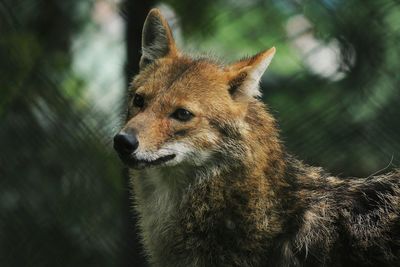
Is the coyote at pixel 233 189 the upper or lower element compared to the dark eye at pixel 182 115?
lower

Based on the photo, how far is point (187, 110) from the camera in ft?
14.0

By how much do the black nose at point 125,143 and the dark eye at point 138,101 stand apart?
0.38 metres

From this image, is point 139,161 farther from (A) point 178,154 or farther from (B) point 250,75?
(B) point 250,75

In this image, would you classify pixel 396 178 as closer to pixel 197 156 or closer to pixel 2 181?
pixel 197 156

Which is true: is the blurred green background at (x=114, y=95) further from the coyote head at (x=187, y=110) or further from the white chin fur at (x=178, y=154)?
the white chin fur at (x=178, y=154)

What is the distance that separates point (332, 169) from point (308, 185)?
121cm

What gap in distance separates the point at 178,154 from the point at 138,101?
15.6 inches

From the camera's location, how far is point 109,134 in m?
5.83

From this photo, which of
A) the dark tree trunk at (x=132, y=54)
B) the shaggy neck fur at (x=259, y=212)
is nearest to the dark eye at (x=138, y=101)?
the shaggy neck fur at (x=259, y=212)

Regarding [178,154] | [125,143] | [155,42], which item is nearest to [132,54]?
[155,42]

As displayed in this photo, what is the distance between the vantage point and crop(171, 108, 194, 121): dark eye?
4.24m

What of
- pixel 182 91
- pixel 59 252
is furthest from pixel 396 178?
pixel 59 252

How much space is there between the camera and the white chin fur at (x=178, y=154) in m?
4.07

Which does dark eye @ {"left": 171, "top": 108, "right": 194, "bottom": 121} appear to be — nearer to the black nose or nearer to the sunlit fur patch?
the sunlit fur patch
